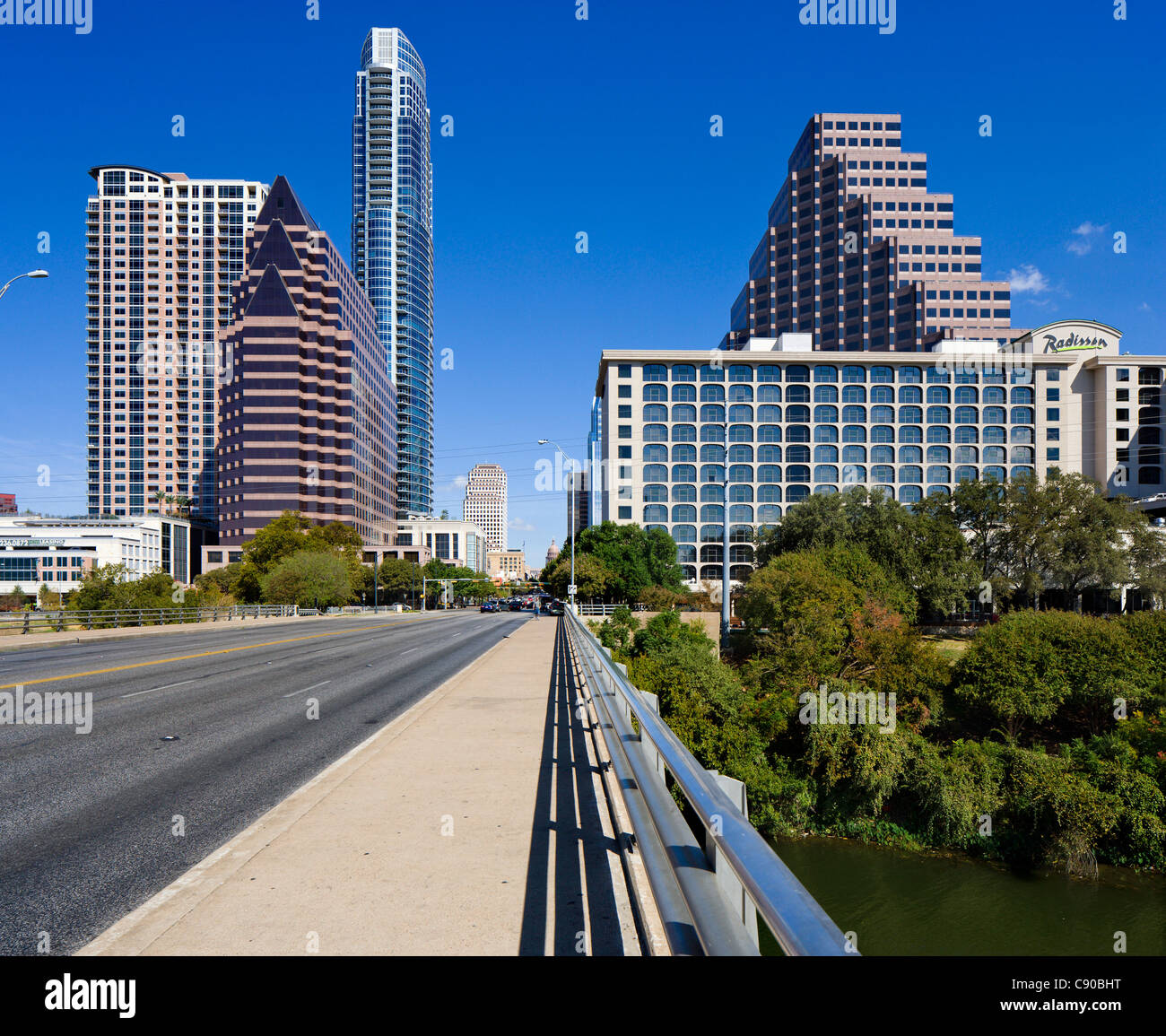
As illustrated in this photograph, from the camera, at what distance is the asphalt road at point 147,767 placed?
4.98m

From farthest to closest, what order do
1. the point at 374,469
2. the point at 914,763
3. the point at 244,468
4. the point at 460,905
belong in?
the point at 374,469 < the point at 244,468 < the point at 914,763 < the point at 460,905

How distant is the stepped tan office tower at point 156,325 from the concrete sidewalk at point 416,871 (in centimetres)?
17817

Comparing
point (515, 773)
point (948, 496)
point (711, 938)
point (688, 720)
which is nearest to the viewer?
point (711, 938)

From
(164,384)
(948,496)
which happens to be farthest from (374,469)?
(948,496)

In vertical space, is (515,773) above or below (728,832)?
below

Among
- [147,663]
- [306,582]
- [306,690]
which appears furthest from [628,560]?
[306,690]

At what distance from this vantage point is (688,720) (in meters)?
20.3

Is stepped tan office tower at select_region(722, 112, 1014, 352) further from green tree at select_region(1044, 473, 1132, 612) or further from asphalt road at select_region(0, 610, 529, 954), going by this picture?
asphalt road at select_region(0, 610, 529, 954)

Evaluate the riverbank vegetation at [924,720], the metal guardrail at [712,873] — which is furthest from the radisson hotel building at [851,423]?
the metal guardrail at [712,873]

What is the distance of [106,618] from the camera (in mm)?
38719

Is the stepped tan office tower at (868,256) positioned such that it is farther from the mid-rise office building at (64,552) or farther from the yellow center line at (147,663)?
the mid-rise office building at (64,552)

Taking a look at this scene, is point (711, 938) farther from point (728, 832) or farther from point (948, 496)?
point (948, 496)
